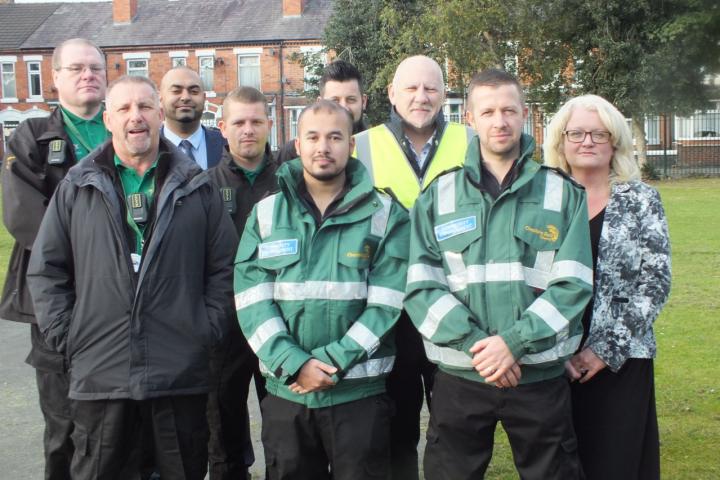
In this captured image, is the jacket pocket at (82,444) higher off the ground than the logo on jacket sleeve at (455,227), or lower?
lower

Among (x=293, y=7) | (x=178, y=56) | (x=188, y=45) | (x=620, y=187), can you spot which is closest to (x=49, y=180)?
(x=620, y=187)

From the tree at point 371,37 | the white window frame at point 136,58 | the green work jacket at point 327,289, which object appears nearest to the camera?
the green work jacket at point 327,289

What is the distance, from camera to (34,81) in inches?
1998

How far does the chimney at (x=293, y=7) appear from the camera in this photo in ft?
157

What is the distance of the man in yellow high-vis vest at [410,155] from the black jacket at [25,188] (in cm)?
170

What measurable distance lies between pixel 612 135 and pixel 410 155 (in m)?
1.20

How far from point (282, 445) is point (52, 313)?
1250 millimetres

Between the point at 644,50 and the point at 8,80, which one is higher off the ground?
the point at 8,80

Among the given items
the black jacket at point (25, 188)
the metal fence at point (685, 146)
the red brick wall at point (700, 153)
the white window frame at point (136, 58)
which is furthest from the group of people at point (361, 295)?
the white window frame at point (136, 58)

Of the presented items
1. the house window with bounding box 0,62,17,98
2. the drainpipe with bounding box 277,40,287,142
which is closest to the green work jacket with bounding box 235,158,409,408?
the drainpipe with bounding box 277,40,287,142

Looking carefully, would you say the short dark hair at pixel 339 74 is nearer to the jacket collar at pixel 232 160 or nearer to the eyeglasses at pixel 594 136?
the jacket collar at pixel 232 160

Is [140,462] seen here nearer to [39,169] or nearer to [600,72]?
[39,169]

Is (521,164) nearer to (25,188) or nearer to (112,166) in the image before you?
(112,166)

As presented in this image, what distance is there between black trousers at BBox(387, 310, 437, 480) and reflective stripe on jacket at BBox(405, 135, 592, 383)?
26.7 inches
